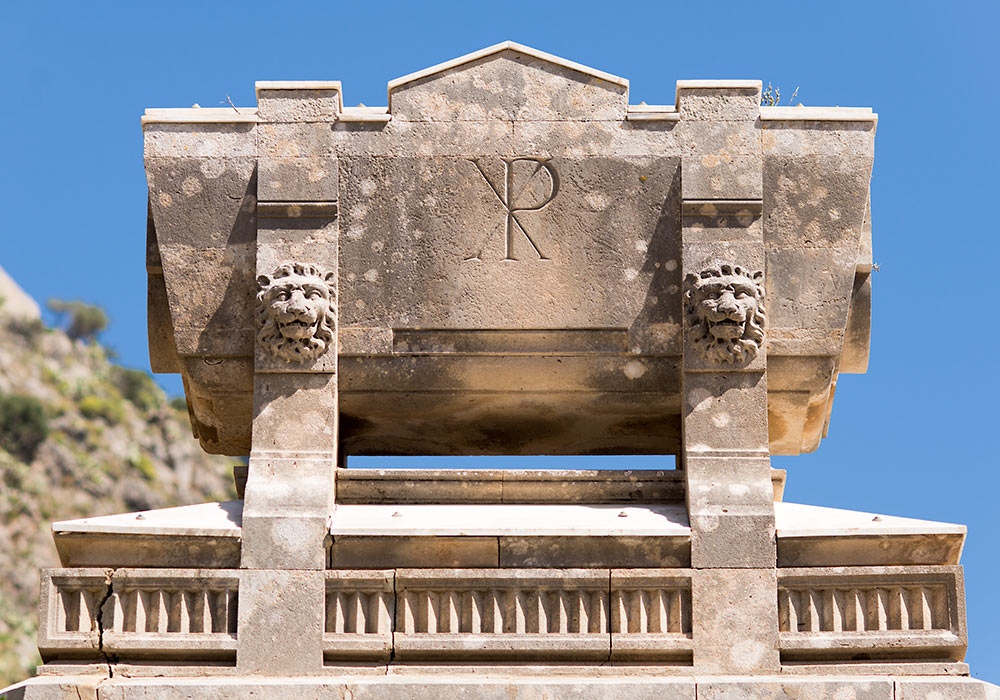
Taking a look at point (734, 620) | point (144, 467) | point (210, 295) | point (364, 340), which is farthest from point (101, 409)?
point (734, 620)

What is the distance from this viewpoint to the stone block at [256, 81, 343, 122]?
11.1 metres

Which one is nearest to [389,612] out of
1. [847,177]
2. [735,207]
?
[735,207]

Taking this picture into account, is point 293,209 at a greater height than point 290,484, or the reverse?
point 293,209

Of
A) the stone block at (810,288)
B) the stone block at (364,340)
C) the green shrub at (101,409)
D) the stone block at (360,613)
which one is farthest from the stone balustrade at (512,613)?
the green shrub at (101,409)

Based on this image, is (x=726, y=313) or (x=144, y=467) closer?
(x=726, y=313)

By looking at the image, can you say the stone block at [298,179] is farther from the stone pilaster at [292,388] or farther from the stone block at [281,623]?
the stone block at [281,623]

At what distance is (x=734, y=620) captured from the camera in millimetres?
10133

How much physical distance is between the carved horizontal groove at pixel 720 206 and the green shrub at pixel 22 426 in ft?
138

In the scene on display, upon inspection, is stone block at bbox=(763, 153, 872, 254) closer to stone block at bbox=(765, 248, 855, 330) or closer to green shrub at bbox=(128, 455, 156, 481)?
stone block at bbox=(765, 248, 855, 330)

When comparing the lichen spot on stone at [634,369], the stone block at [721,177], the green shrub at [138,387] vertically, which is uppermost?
the green shrub at [138,387]

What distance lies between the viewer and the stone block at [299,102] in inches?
437

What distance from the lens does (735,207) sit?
35.9 ft

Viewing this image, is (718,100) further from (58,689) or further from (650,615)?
(58,689)

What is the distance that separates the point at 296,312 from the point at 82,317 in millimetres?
56396
